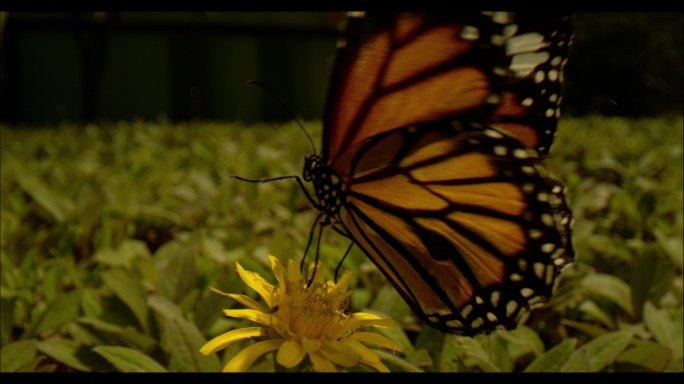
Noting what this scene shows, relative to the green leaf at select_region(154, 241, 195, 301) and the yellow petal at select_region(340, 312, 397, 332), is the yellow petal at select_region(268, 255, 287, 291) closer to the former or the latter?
the yellow petal at select_region(340, 312, 397, 332)

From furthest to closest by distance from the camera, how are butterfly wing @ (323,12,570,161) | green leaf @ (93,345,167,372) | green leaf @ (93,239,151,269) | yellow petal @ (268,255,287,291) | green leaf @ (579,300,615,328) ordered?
green leaf @ (93,239,151,269) → green leaf @ (579,300,615,328) → green leaf @ (93,345,167,372) → butterfly wing @ (323,12,570,161) → yellow petal @ (268,255,287,291)

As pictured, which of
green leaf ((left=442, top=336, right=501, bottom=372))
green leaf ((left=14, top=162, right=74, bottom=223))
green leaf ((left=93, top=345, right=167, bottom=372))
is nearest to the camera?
green leaf ((left=93, top=345, right=167, bottom=372))

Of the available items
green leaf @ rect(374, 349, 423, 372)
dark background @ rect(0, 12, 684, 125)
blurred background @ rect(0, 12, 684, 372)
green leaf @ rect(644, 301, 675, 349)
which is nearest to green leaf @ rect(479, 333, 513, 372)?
blurred background @ rect(0, 12, 684, 372)

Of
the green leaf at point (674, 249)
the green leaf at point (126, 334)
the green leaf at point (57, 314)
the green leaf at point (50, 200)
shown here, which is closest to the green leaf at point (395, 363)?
the green leaf at point (126, 334)

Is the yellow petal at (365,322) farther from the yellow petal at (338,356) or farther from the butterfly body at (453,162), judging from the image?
the butterfly body at (453,162)

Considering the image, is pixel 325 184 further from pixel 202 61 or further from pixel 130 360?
pixel 202 61
